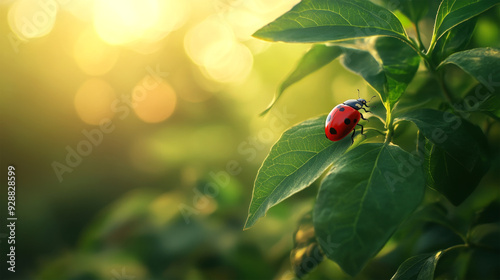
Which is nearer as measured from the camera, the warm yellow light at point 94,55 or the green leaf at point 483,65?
the green leaf at point 483,65

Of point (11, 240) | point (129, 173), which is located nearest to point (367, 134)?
point (129, 173)

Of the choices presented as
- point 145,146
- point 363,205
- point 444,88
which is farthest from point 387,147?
point 145,146

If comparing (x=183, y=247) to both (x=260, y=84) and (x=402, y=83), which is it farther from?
(x=402, y=83)

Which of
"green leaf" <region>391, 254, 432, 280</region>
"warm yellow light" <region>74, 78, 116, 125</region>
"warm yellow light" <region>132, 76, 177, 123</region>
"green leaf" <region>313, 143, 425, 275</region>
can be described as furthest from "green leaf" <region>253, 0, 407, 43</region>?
"warm yellow light" <region>74, 78, 116, 125</region>

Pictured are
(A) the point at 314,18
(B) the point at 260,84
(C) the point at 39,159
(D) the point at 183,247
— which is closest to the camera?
(A) the point at 314,18

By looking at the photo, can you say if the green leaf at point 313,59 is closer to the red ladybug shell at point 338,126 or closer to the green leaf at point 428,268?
the red ladybug shell at point 338,126

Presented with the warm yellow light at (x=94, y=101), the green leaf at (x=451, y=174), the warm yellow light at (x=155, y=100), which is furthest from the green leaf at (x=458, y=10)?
the warm yellow light at (x=94, y=101)
